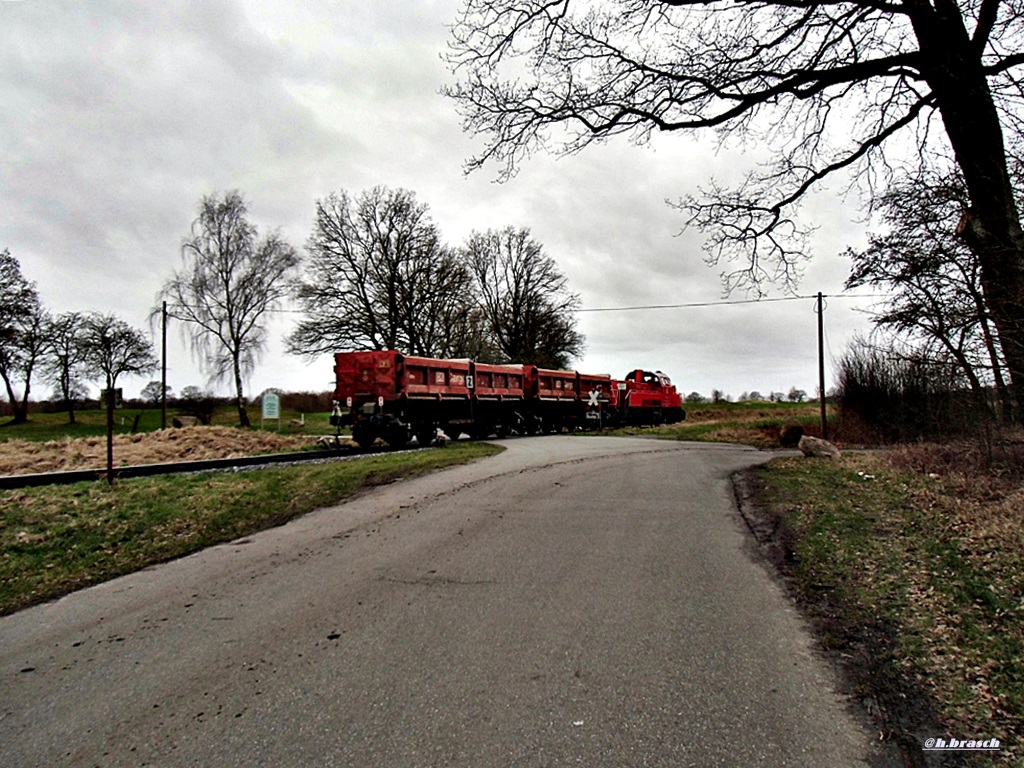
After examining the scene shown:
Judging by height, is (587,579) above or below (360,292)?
below

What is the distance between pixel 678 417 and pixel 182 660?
147 ft

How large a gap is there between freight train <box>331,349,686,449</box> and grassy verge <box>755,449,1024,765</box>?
13505 mm

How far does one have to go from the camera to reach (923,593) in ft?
17.1

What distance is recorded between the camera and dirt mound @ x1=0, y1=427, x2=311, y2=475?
59.7 feet

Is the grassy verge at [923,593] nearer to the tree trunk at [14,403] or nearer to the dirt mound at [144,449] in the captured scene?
the dirt mound at [144,449]

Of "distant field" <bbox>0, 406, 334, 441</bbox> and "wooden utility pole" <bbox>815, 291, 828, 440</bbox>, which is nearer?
"wooden utility pole" <bbox>815, 291, 828, 440</bbox>

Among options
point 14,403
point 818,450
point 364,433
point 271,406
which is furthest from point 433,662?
point 14,403

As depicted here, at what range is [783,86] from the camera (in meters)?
9.75

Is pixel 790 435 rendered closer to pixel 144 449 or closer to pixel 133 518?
pixel 144 449

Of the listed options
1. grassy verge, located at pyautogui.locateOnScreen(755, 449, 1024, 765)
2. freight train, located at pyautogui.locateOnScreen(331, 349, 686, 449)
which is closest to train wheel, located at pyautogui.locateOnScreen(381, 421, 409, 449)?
freight train, located at pyautogui.locateOnScreen(331, 349, 686, 449)

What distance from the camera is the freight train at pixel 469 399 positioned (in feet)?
68.8

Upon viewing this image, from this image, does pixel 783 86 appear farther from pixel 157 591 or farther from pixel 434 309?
pixel 434 309

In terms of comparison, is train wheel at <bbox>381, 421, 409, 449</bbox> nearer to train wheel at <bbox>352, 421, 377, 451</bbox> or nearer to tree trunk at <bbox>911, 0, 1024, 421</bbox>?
train wheel at <bbox>352, 421, 377, 451</bbox>

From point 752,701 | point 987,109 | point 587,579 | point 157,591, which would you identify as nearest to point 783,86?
point 987,109
